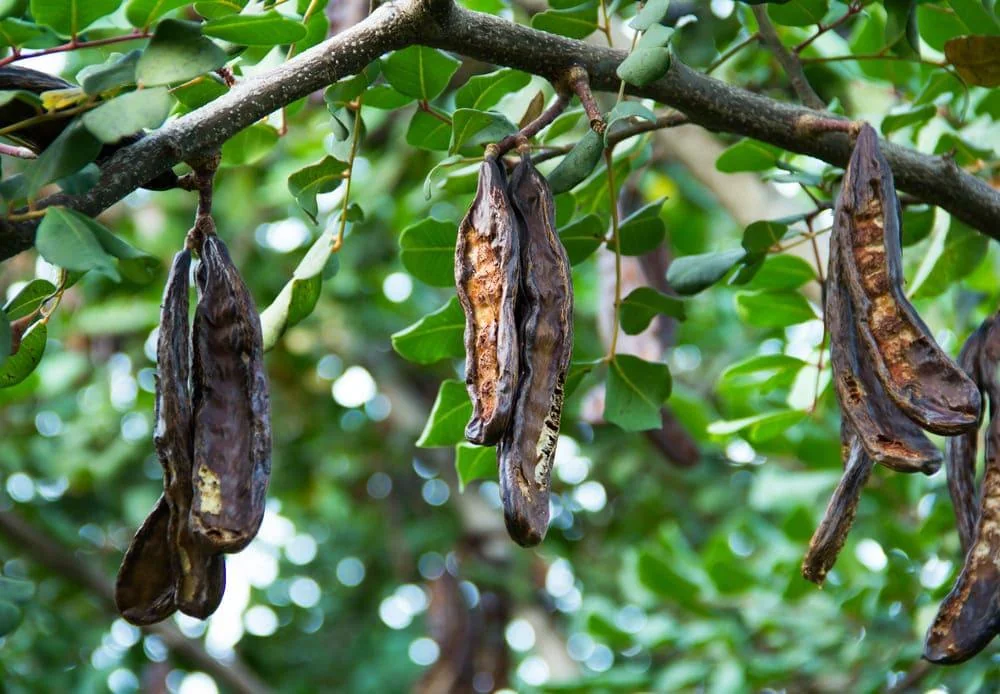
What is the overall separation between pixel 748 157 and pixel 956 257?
30 centimetres

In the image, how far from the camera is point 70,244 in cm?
89

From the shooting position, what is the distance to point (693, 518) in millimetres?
4301

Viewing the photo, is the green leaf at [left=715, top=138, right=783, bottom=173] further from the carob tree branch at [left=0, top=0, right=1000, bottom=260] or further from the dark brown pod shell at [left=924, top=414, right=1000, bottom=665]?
the dark brown pod shell at [left=924, top=414, right=1000, bottom=665]

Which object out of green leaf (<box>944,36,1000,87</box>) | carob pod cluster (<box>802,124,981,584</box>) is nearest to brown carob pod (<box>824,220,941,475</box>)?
carob pod cluster (<box>802,124,981,584</box>)

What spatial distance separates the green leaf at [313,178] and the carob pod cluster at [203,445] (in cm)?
23

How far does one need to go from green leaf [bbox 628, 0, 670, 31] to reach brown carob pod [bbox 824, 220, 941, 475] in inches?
10.3

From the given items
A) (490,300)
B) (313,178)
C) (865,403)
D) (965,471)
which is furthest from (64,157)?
(965,471)

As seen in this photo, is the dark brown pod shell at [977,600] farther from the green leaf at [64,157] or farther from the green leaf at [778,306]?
the green leaf at [64,157]

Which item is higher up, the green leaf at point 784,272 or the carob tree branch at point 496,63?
the carob tree branch at point 496,63

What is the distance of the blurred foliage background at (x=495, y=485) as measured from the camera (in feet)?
7.45

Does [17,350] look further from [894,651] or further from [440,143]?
[894,651]

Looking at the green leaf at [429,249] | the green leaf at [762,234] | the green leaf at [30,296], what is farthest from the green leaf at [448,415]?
the green leaf at [30,296]

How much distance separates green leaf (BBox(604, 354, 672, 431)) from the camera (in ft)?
4.65

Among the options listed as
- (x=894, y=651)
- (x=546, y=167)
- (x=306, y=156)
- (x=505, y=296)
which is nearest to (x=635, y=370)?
(x=546, y=167)
